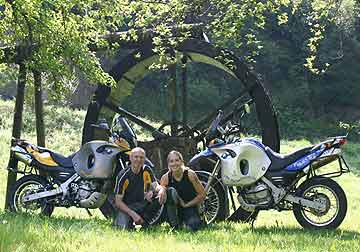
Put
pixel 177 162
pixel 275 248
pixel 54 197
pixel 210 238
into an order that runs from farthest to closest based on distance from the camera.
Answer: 1. pixel 54 197
2. pixel 177 162
3. pixel 210 238
4. pixel 275 248

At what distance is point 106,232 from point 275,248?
1.78 m

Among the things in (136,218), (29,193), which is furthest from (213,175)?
(29,193)

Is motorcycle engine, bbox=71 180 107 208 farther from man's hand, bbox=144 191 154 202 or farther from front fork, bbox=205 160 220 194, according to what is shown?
front fork, bbox=205 160 220 194

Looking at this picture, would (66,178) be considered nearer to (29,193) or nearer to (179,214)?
(29,193)

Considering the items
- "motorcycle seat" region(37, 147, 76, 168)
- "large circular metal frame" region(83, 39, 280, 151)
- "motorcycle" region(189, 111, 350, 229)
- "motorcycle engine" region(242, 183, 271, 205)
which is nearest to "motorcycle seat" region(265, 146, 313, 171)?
"motorcycle" region(189, 111, 350, 229)

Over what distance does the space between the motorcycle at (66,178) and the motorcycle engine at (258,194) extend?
139 cm

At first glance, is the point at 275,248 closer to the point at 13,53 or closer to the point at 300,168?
the point at 300,168

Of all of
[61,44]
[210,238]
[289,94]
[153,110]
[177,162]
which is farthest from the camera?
[289,94]

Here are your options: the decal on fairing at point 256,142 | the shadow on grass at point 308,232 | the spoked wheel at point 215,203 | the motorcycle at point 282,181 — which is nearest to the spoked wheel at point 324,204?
the motorcycle at point 282,181

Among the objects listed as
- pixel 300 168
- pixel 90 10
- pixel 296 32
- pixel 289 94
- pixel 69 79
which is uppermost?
pixel 296 32

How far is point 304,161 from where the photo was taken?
782 cm

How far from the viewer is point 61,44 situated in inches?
315

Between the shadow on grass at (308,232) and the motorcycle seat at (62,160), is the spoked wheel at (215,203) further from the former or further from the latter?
the motorcycle seat at (62,160)

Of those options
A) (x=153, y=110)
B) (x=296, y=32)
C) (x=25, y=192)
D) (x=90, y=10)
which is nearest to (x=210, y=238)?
(x=25, y=192)
